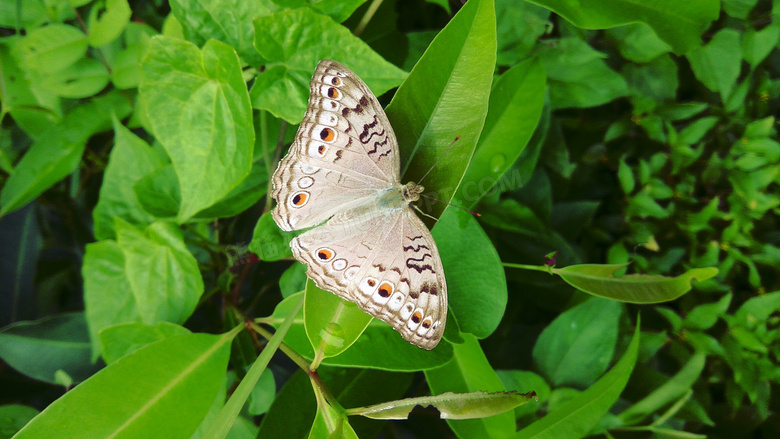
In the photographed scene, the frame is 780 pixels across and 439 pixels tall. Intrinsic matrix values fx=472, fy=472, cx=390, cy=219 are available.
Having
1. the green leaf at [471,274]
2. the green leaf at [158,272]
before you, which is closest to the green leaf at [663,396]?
the green leaf at [471,274]

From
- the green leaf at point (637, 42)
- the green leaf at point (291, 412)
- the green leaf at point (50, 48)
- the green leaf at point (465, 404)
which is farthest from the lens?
the green leaf at point (637, 42)

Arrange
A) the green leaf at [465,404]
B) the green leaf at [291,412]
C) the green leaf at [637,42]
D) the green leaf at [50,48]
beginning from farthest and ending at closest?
1. the green leaf at [637,42]
2. the green leaf at [50,48]
3. the green leaf at [291,412]
4. the green leaf at [465,404]

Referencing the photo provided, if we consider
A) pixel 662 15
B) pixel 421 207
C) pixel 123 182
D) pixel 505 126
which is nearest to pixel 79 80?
pixel 123 182

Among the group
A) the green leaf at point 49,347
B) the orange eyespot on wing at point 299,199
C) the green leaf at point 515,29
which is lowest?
the green leaf at point 49,347

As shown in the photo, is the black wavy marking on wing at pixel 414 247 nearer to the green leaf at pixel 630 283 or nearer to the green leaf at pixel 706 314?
the green leaf at pixel 630 283

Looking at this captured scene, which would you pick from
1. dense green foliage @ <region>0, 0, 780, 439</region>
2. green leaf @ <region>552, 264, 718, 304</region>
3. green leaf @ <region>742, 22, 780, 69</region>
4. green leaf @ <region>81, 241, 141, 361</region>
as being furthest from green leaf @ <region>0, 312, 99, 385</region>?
green leaf @ <region>742, 22, 780, 69</region>

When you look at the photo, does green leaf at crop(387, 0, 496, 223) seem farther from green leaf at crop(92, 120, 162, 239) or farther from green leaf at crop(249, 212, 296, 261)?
green leaf at crop(92, 120, 162, 239)

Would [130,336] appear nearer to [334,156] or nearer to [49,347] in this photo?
[49,347]
